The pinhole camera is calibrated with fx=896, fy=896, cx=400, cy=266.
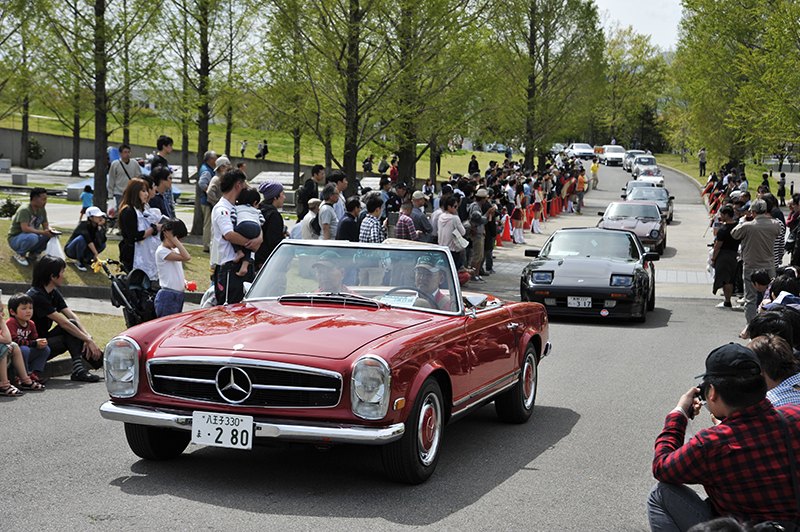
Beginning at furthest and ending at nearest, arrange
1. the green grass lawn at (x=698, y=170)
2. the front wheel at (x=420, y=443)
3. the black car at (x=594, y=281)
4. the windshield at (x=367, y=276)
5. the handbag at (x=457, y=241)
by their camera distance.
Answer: the green grass lawn at (x=698, y=170)
the handbag at (x=457, y=241)
the black car at (x=594, y=281)
the windshield at (x=367, y=276)
the front wheel at (x=420, y=443)

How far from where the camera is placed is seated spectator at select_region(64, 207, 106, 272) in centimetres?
1413

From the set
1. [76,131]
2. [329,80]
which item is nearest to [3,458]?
[329,80]

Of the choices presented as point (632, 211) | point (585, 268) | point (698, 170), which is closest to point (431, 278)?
point (585, 268)

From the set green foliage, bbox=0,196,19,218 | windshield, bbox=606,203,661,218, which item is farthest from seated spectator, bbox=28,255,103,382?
windshield, bbox=606,203,661,218

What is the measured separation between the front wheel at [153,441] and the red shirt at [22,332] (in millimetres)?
2955

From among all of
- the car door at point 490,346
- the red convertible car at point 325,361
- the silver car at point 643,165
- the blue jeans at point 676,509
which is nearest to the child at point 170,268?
the red convertible car at point 325,361

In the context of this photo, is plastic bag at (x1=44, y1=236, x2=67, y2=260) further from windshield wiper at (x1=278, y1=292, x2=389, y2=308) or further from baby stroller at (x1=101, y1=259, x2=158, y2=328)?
windshield wiper at (x1=278, y1=292, x2=389, y2=308)

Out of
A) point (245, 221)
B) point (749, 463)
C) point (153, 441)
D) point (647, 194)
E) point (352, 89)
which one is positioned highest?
point (352, 89)

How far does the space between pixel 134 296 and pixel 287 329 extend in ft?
15.0

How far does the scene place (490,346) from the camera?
689cm

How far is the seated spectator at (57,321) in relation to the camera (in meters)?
8.71

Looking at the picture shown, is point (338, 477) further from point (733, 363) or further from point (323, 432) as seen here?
point (733, 363)

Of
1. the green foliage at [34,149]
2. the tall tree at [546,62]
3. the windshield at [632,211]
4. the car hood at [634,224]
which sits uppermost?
the tall tree at [546,62]

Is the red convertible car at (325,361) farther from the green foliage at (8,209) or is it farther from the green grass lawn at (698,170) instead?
the green grass lawn at (698,170)
